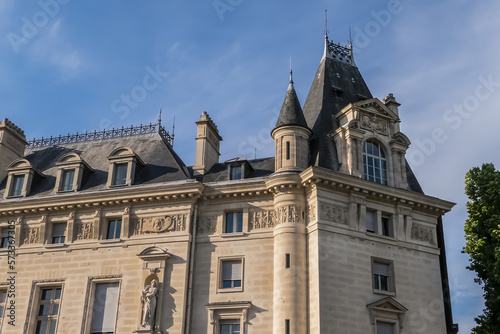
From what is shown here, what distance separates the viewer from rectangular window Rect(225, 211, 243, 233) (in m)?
32.1

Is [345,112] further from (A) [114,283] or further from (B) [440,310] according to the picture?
(A) [114,283]

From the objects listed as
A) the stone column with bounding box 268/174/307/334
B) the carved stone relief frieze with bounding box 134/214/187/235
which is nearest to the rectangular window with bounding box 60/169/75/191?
the carved stone relief frieze with bounding box 134/214/187/235

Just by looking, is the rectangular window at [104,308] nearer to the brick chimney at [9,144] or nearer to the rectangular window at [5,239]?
the rectangular window at [5,239]

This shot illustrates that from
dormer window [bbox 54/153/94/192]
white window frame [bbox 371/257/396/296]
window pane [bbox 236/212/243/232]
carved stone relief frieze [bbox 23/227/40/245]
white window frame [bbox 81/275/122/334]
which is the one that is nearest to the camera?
white window frame [bbox 371/257/396/296]

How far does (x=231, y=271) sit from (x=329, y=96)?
1233 centimetres

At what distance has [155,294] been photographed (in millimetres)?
30484

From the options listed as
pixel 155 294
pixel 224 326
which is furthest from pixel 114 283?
pixel 224 326

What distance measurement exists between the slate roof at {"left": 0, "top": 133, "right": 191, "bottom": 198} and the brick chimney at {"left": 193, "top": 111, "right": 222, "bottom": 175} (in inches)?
35.5

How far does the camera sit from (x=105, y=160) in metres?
37.6

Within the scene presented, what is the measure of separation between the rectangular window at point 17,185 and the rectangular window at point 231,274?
1346 centimetres

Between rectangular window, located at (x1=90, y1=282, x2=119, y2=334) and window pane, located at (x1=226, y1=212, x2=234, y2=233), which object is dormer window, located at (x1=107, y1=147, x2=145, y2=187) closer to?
rectangular window, located at (x1=90, y1=282, x2=119, y2=334)

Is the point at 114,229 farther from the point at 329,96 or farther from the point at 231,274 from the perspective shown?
the point at 329,96

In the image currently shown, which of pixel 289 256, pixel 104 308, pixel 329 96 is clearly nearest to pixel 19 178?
pixel 104 308

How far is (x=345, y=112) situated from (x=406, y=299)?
1048cm
